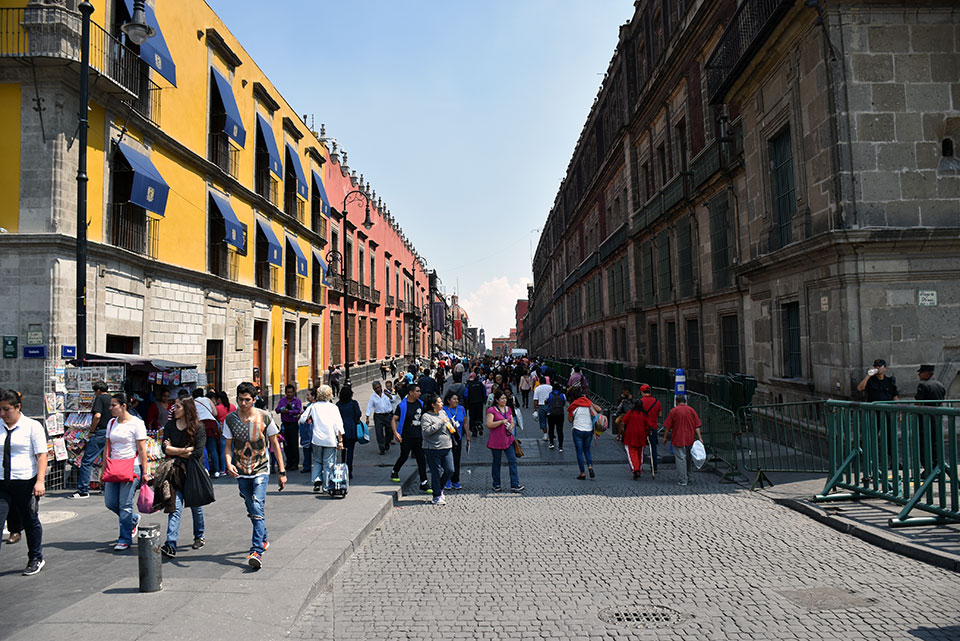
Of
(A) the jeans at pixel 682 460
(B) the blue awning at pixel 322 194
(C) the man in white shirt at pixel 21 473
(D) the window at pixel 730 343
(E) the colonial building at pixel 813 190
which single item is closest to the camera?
(C) the man in white shirt at pixel 21 473

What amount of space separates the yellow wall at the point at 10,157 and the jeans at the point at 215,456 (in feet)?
17.5

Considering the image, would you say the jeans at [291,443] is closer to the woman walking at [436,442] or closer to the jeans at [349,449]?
the jeans at [349,449]

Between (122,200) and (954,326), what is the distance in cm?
1625

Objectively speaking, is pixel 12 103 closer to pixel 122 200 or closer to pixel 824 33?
pixel 122 200

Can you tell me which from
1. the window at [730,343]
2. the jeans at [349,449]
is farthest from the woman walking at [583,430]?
the window at [730,343]

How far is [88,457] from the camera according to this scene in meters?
9.45

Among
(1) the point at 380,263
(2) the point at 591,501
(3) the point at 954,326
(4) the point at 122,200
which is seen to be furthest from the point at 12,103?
(1) the point at 380,263

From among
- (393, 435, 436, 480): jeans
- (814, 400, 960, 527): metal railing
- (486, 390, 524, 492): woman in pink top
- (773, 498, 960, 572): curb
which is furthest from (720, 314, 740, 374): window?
(393, 435, 436, 480): jeans

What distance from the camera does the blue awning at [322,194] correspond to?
30438 millimetres

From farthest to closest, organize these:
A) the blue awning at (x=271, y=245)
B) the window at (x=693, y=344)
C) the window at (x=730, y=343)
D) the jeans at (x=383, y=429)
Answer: the blue awning at (x=271, y=245) < the window at (x=693, y=344) < the window at (x=730, y=343) < the jeans at (x=383, y=429)

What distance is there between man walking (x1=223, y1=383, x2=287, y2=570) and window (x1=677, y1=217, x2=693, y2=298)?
15.3 m

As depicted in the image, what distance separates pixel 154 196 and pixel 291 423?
6.52m

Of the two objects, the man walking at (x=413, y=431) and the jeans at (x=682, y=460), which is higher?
the man walking at (x=413, y=431)

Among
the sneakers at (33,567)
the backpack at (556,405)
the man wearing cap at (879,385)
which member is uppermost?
the man wearing cap at (879,385)
